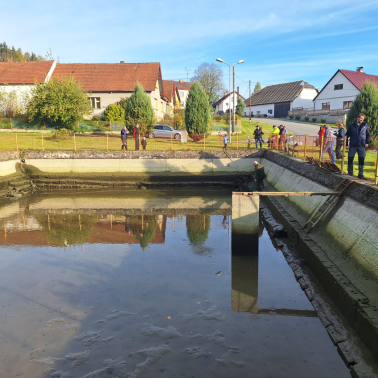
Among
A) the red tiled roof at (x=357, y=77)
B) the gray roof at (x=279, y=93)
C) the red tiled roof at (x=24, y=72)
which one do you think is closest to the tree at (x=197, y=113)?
the red tiled roof at (x=24, y=72)

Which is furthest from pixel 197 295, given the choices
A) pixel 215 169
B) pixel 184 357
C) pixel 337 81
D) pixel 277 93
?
pixel 277 93

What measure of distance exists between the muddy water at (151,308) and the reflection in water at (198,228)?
0.07 m

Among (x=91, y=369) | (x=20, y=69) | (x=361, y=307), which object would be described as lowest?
(x=91, y=369)

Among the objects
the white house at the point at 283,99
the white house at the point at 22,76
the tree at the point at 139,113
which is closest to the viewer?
the tree at the point at 139,113

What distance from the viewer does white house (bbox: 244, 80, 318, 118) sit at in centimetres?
6069

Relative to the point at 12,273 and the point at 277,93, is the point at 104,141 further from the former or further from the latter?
the point at 277,93

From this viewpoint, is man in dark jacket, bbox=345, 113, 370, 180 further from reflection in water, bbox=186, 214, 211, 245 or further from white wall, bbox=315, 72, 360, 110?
white wall, bbox=315, 72, 360, 110

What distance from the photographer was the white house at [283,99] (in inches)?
2389

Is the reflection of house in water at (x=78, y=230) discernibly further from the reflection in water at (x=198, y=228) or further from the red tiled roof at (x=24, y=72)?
the red tiled roof at (x=24, y=72)

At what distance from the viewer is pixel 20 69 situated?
3859 cm

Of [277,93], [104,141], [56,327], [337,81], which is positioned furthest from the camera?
[277,93]

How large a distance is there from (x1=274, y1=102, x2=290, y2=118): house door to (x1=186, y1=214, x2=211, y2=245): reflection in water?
52.5 m

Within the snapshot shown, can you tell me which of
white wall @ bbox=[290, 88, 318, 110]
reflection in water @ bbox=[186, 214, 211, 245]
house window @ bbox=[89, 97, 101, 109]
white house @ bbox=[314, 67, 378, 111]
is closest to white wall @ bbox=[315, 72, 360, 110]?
white house @ bbox=[314, 67, 378, 111]

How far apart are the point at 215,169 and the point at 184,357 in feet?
56.7
